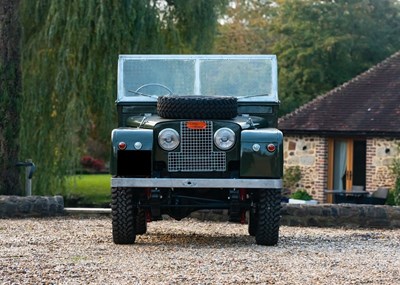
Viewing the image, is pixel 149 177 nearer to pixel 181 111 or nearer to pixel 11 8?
pixel 181 111

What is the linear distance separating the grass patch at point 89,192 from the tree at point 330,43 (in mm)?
7677

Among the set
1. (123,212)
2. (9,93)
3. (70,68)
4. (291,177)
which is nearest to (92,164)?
(291,177)

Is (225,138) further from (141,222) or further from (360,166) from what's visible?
(360,166)

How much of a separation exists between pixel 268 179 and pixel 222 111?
3.22ft

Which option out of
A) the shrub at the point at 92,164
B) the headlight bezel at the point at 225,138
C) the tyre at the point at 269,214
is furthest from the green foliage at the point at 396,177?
the shrub at the point at 92,164

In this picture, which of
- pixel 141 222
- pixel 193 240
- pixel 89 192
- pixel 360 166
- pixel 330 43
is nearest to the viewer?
pixel 193 240

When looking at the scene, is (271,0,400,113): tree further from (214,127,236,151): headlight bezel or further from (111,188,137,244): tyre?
(111,188,137,244): tyre

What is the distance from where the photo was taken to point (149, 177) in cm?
1360

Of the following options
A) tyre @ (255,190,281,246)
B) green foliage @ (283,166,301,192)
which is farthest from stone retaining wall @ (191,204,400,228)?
green foliage @ (283,166,301,192)

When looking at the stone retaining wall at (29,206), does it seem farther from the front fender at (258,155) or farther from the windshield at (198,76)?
the front fender at (258,155)

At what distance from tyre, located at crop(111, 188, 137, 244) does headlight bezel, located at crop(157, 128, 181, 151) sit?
2.12ft

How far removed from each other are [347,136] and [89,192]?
11.8m

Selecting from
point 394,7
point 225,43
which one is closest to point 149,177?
point 394,7

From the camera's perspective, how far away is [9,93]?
21469 mm
